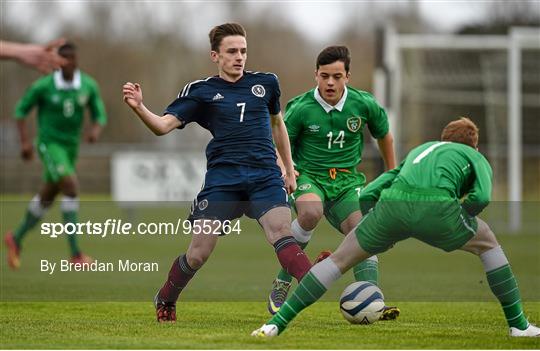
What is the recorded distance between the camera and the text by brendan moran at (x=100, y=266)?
12164 millimetres

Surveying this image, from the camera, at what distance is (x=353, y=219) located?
359 inches

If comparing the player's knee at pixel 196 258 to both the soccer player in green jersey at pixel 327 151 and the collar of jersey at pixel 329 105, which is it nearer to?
the soccer player in green jersey at pixel 327 151

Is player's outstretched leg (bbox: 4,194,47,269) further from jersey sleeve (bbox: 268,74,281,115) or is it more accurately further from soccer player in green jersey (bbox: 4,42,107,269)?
jersey sleeve (bbox: 268,74,281,115)

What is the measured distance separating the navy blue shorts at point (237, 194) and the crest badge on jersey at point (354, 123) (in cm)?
125

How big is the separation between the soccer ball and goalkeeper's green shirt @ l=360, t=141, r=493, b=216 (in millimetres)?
980

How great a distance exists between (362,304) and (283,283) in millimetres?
1308

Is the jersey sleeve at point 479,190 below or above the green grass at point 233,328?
above

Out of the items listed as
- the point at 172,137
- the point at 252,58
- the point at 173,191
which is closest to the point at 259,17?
the point at 252,58

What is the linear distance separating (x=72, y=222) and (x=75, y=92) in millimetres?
1674

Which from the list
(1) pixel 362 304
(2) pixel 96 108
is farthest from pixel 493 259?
(2) pixel 96 108

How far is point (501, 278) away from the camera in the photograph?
7.51m

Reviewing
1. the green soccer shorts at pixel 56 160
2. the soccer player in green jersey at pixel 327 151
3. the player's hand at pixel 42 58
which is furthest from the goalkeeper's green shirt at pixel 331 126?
the green soccer shorts at pixel 56 160

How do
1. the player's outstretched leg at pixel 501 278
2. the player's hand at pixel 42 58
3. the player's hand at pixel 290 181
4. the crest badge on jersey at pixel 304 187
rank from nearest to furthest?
the player's hand at pixel 42 58
the player's outstretched leg at pixel 501 278
the player's hand at pixel 290 181
the crest badge on jersey at pixel 304 187

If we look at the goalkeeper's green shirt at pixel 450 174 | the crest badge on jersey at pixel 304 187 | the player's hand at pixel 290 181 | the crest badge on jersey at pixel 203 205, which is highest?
the goalkeeper's green shirt at pixel 450 174
